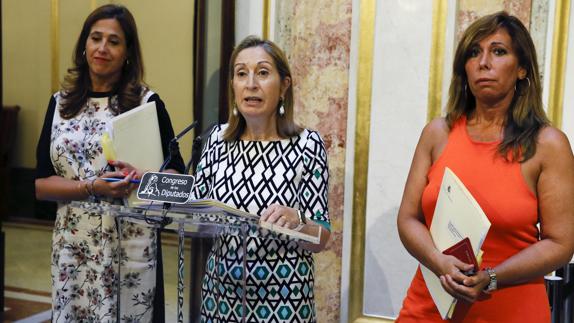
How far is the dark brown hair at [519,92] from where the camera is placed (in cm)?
170

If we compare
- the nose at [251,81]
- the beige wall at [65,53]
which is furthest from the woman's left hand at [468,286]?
the beige wall at [65,53]

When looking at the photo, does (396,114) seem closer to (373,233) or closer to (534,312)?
(373,233)

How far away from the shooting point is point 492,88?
1744mm

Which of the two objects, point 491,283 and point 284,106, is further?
point 284,106

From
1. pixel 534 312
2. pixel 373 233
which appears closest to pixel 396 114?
pixel 373 233

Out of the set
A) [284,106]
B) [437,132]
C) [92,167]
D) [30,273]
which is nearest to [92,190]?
[92,167]

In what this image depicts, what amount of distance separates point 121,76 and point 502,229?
153cm

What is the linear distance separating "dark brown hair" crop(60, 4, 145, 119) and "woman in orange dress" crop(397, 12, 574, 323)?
3.76 feet

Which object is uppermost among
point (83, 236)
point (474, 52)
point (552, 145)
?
point (474, 52)

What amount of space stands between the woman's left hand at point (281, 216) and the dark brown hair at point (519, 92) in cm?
61

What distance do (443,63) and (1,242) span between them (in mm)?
2749

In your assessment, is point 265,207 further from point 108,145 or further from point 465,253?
point 465,253

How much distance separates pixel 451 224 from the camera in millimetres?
1606

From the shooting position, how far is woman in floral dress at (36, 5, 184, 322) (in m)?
2.11
